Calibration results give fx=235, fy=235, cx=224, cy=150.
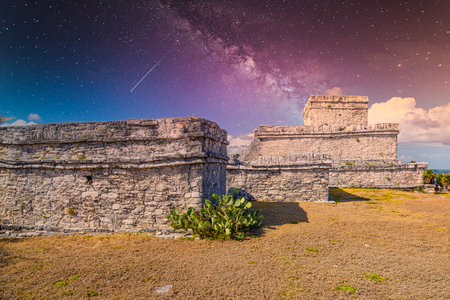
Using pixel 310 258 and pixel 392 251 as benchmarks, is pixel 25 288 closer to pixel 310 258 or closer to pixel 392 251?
pixel 310 258

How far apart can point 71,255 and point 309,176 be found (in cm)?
1059

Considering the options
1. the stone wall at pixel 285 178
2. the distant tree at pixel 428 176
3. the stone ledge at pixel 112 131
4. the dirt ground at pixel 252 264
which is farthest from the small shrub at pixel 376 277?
the distant tree at pixel 428 176

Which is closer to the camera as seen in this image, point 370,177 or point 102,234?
point 102,234

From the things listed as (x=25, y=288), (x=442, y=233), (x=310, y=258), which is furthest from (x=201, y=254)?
(x=442, y=233)

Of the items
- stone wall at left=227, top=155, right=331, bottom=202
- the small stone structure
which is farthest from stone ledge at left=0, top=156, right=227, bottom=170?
the small stone structure

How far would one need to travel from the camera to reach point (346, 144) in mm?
21594

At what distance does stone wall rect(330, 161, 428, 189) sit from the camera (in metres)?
17.8

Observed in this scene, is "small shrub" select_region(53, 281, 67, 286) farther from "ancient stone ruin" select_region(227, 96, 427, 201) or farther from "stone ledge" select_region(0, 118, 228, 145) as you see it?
"ancient stone ruin" select_region(227, 96, 427, 201)

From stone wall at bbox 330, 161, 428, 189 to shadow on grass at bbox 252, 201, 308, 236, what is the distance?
30.0 ft

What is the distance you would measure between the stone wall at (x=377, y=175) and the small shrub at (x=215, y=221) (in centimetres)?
1402

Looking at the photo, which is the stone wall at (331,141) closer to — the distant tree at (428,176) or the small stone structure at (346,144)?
the small stone structure at (346,144)

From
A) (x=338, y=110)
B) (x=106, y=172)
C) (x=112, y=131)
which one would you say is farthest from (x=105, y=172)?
(x=338, y=110)

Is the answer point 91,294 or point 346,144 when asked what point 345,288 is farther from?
point 346,144

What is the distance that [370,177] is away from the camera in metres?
18.3
